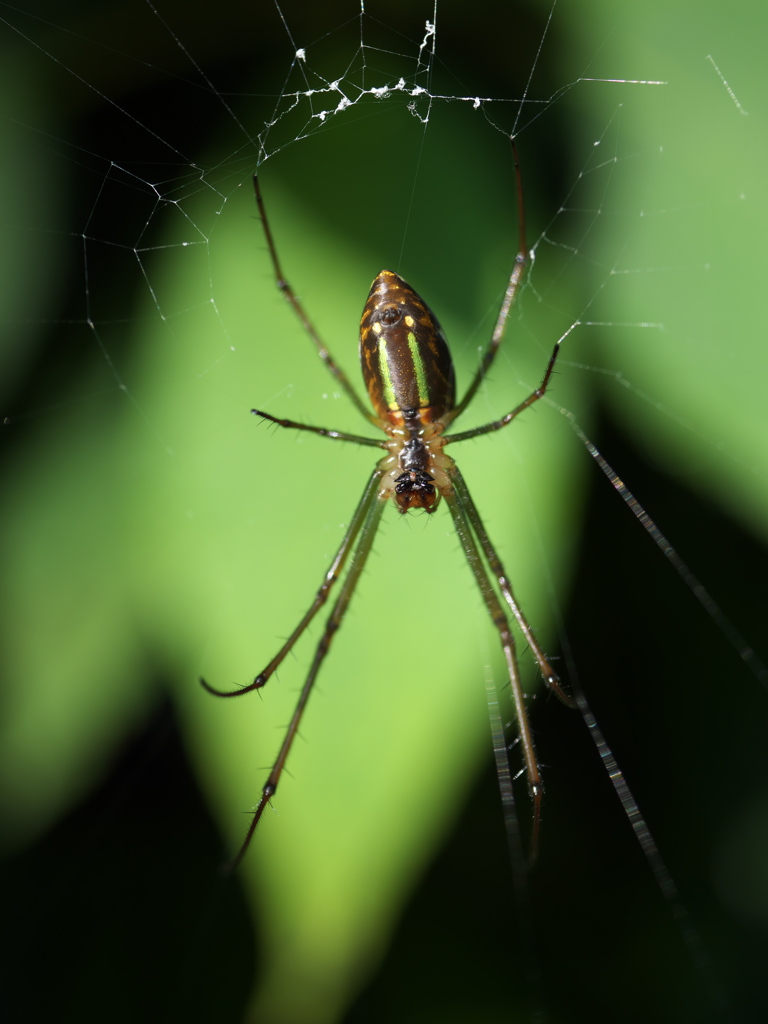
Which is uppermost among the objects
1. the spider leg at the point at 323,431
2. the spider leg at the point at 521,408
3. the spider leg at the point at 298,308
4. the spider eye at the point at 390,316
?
the spider leg at the point at 298,308

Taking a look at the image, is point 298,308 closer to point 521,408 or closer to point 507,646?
point 521,408

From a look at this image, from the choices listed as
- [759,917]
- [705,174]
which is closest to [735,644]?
[759,917]

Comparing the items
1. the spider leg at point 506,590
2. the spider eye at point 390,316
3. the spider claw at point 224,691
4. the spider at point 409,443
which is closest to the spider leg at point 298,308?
the spider at point 409,443

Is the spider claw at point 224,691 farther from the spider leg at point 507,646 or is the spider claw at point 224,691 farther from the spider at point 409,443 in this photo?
the spider leg at point 507,646

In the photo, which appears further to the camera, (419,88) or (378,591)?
(378,591)

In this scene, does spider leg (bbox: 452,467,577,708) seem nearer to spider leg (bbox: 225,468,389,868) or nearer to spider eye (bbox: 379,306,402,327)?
spider leg (bbox: 225,468,389,868)

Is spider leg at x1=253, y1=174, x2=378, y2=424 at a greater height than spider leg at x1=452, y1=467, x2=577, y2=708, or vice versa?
spider leg at x1=253, y1=174, x2=378, y2=424

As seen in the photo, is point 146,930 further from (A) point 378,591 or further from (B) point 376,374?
(B) point 376,374

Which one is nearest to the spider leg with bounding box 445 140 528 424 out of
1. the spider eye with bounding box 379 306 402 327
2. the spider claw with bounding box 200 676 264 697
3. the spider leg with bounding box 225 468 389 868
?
the spider eye with bounding box 379 306 402 327
